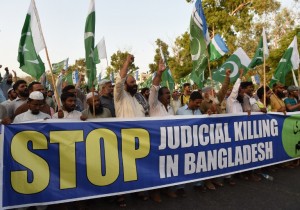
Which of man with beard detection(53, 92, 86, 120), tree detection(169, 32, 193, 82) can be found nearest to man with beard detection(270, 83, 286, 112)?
man with beard detection(53, 92, 86, 120)

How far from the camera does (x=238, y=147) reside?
5.41m

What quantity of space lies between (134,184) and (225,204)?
1.28 m

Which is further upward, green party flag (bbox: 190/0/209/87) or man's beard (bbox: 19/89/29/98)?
green party flag (bbox: 190/0/209/87)

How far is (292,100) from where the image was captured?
739 cm

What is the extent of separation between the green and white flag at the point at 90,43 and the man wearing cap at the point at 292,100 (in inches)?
185

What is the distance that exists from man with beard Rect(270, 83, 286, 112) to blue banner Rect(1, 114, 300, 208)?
3.61 feet

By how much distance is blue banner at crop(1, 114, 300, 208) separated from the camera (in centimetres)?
366

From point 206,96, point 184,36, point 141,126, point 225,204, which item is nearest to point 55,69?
point 206,96

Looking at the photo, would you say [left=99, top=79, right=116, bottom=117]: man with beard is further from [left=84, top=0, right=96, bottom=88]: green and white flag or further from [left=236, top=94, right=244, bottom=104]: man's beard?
[left=236, top=94, right=244, bottom=104]: man's beard

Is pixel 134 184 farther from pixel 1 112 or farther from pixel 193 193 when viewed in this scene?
pixel 1 112

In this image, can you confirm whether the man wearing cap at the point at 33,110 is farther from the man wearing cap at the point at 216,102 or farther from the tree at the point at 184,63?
the tree at the point at 184,63

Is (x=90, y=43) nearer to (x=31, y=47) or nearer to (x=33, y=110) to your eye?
(x=31, y=47)

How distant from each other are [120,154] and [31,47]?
6.30 ft

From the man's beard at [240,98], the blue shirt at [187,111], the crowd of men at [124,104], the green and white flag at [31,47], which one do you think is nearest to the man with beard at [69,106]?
the crowd of men at [124,104]
